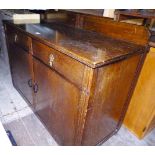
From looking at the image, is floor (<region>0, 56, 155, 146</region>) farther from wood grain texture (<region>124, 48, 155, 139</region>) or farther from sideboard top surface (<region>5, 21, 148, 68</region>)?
sideboard top surface (<region>5, 21, 148, 68</region>)

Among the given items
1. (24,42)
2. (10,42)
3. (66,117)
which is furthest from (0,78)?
(66,117)

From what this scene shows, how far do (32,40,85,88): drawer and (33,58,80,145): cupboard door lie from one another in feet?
0.13

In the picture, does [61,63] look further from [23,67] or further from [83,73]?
[23,67]

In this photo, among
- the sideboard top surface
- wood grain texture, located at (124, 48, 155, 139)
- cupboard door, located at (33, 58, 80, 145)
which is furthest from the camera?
wood grain texture, located at (124, 48, 155, 139)

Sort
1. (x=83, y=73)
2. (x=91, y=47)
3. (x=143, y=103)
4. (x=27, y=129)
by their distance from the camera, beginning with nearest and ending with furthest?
1. (x=83, y=73)
2. (x=91, y=47)
3. (x=143, y=103)
4. (x=27, y=129)

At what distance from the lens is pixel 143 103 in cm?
123

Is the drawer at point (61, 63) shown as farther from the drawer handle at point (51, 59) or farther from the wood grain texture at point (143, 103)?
the wood grain texture at point (143, 103)

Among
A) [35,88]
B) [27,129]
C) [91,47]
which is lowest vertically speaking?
[27,129]

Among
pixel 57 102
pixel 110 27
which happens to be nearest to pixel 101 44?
pixel 110 27

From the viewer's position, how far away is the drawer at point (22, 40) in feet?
3.87

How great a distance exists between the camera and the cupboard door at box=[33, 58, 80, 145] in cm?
89

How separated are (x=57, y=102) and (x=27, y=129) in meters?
0.57

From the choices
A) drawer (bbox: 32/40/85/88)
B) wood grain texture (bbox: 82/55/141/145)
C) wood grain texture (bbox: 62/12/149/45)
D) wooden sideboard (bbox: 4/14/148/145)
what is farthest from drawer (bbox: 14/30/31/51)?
wood grain texture (bbox: 82/55/141/145)

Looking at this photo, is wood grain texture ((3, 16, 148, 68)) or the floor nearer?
wood grain texture ((3, 16, 148, 68))
